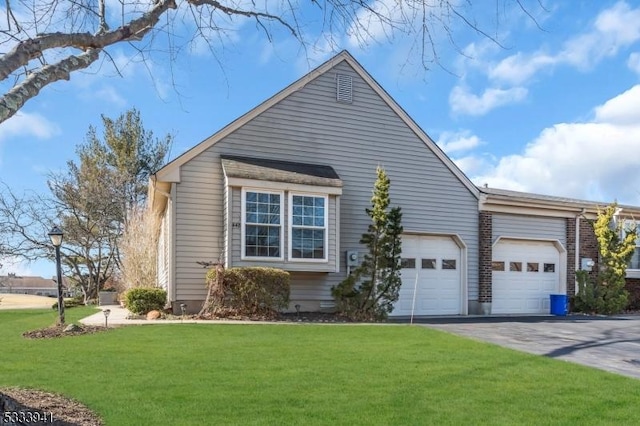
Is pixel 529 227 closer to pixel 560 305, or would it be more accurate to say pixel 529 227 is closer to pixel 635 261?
pixel 560 305

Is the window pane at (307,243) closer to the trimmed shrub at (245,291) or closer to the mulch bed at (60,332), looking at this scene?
the trimmed shrub at (245,291)

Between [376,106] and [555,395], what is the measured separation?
36.7ft

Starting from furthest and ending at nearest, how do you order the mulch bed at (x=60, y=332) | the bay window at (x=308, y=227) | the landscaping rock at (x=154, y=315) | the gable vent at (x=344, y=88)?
the gable vent at (x=344, y=88) → the bay window at (x=308, y=227) → the landscaping rock at (x=154, y=315) → the mulch bed at (x=60, y=332)

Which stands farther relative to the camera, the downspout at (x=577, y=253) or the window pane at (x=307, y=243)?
the downspout at (x=577, y=253)

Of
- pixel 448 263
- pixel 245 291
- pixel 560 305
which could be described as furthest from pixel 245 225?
pixel 560 305

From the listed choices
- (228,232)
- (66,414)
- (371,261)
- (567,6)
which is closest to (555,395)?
(567,6)

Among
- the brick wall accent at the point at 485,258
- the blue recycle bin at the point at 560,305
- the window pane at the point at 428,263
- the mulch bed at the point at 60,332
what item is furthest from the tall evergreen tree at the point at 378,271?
the blue recycle bin at the point at 560,305

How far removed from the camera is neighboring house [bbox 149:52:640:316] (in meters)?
13.3

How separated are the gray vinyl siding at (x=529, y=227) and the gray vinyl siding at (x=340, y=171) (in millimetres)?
979

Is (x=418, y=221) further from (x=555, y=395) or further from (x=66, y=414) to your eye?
(x=66, y=414)

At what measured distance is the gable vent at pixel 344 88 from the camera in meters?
15.4

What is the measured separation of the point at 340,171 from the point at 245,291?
4.69m

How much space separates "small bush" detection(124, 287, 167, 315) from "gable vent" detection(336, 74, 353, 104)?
718 cm

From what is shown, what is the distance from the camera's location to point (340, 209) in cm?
1494
